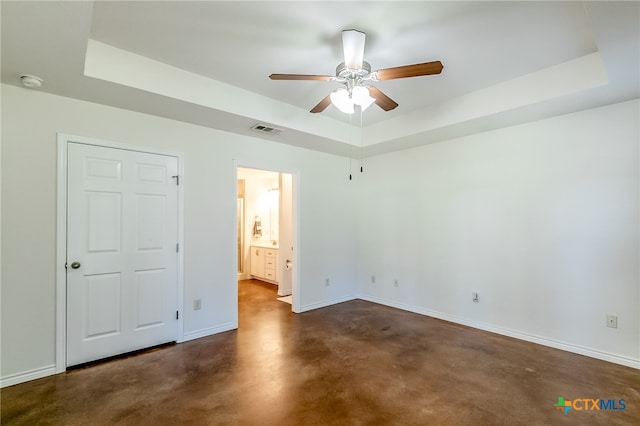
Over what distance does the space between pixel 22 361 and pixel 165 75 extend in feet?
9.17

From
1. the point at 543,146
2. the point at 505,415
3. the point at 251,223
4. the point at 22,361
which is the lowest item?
the point at 505,415

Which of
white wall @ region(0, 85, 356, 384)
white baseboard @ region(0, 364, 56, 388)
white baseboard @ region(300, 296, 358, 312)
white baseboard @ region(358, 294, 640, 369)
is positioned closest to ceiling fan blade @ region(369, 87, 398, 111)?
white wall @ region(0, 85, 356, 384)

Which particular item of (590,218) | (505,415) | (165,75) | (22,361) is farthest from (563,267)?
(22,361)

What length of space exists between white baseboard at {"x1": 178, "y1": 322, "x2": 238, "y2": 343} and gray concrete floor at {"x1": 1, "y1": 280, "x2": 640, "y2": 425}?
3.6 inches

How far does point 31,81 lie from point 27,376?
2.49 meters

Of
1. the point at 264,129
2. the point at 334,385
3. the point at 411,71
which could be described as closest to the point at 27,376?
the point at 334,385

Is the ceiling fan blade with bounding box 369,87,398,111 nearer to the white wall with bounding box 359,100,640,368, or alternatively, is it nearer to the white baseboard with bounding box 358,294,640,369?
the white wall with bounding box 359,100,640,368

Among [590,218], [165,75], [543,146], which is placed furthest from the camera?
[543,146]

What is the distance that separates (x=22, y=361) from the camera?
8.24 feet

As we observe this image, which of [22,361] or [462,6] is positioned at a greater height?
[462,6]

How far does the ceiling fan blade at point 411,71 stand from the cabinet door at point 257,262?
527cm

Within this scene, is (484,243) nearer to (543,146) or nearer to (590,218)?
(590,218)

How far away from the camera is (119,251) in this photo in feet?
9.93

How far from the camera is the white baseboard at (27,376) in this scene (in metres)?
2.43
